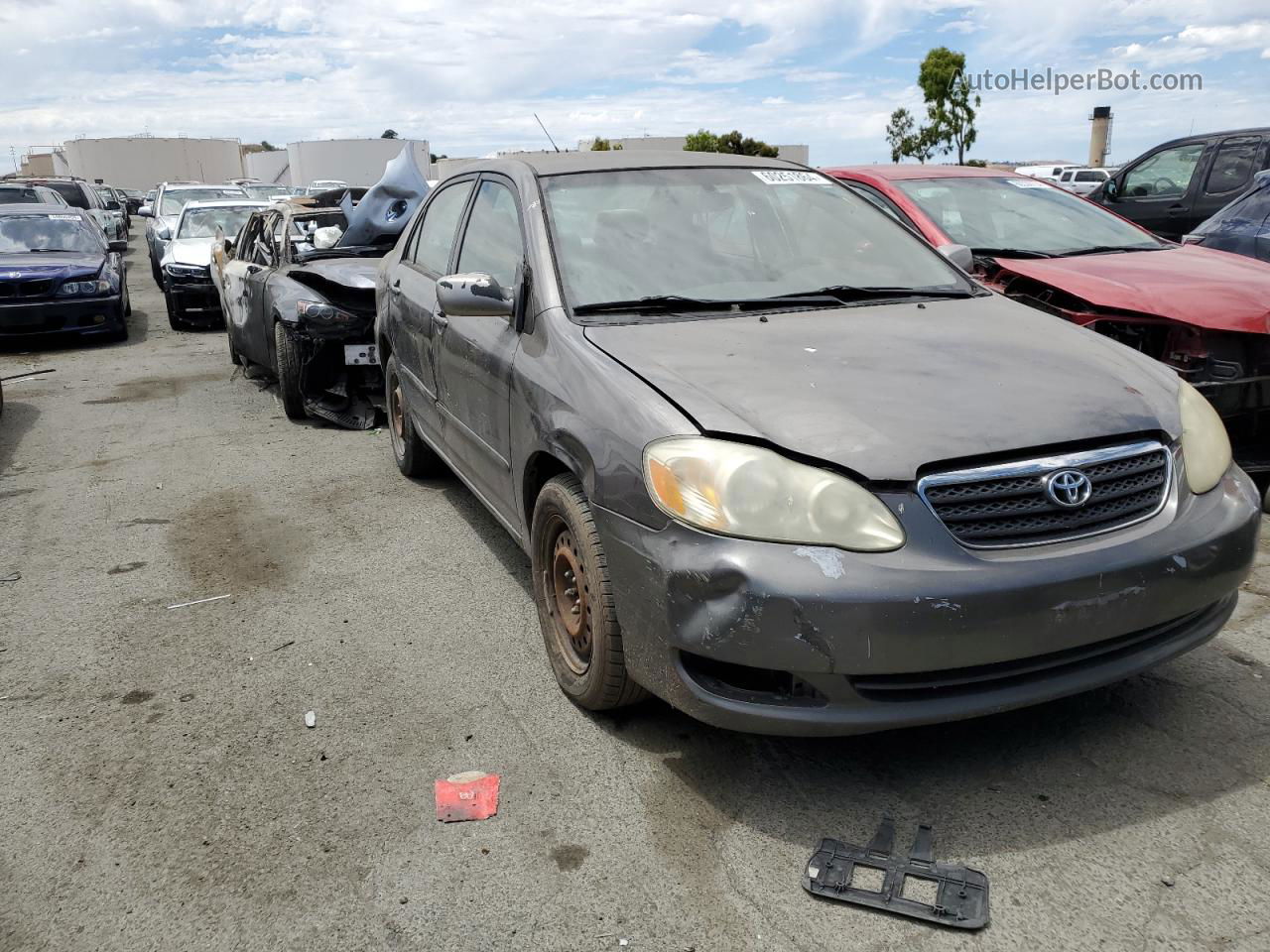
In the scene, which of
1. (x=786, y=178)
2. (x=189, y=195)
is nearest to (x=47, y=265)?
(x=189, y=195)

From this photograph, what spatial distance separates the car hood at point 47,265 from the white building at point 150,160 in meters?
65.4

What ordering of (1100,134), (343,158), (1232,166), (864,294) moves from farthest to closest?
(343,158)
(1100,134)
(1232,166)
(864,294)

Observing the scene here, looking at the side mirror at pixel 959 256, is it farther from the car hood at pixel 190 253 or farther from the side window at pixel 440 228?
the car hood at pixel 190 253

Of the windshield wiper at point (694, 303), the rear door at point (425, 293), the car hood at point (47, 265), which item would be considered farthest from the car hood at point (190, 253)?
the windshield wiper at point (694, 303)

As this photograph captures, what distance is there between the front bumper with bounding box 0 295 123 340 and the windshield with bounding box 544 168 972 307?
9.76m

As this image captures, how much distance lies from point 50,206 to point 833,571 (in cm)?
1431

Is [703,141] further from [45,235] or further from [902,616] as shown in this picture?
[902,616]

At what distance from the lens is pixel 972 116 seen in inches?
1364

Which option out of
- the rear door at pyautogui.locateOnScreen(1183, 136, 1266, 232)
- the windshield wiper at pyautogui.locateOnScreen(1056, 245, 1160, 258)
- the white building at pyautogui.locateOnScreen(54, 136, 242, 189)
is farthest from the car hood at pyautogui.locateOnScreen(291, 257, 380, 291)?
the white building at pyautogui.locateOnScreen(54, 136, 242, 189)

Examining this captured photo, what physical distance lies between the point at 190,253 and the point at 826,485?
1287cm

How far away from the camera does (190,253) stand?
13.5 m

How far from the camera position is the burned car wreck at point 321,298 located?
7.31m

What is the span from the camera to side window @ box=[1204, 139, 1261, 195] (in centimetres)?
973

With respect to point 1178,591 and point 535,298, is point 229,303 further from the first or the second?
point 1178,591
